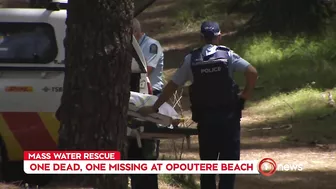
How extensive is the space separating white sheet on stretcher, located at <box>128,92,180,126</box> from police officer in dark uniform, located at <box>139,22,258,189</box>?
0.24ft

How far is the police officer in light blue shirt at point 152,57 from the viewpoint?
8.93 meters

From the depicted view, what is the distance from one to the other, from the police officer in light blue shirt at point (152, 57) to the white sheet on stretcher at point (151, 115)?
108 centimetres

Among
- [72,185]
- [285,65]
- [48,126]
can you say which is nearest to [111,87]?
[72,185]

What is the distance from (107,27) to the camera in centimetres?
641

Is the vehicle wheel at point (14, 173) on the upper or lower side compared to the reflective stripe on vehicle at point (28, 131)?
lower

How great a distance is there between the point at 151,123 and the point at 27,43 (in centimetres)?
161

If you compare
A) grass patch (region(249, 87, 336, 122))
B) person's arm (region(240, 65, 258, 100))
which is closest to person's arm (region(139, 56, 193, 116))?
person's arm (region(240, 65, 258, 100))

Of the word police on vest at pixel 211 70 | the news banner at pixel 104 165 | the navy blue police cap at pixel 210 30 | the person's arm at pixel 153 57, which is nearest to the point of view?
the news banner at pixel 104 165

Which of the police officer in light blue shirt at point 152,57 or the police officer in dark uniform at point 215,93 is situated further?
the police officer in light blue shirt at point 152,57

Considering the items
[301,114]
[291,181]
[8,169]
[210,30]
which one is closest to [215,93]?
[210,30]

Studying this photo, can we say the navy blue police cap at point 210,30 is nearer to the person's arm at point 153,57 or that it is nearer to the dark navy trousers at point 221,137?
the dark navy trousers at point 221,137

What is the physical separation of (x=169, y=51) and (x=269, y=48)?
4.03 metres

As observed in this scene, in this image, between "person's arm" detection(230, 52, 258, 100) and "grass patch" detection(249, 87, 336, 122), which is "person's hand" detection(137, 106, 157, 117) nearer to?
"person's arm" detection(230, 52, 258, 100)

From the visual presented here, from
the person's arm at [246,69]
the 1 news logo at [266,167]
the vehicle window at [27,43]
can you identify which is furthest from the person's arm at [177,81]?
the 1 news logo at [266,167]
